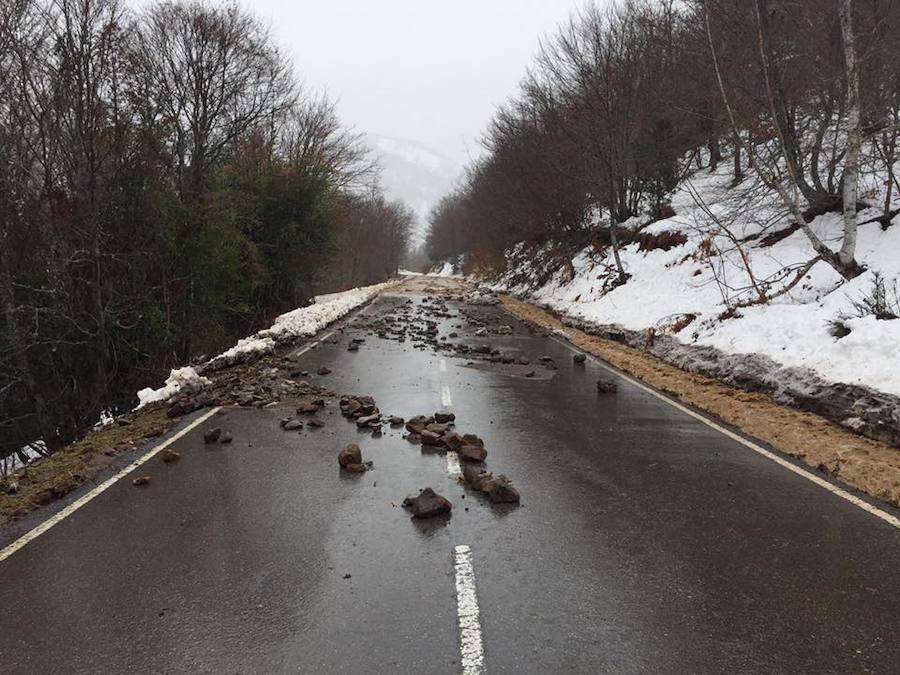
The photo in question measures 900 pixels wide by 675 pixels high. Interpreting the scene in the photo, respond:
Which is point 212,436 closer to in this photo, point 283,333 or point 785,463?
point 785,463

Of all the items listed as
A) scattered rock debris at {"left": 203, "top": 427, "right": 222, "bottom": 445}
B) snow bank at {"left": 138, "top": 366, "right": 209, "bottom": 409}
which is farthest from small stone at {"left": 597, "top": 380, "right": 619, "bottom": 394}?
snow bank at {"left": 138, "top": 366, "right": 209, "bottom": 409}

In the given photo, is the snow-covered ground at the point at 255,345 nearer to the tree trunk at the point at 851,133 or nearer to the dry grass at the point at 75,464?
the dry grass at the point at 75,464

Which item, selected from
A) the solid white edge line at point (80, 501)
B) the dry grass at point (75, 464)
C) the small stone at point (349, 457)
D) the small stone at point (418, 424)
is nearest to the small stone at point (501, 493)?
the small stone at point (349, 457)

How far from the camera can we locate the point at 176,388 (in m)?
9.44

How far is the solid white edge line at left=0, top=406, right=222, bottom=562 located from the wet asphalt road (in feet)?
0.33

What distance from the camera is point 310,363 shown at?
A: 12602 millimetres

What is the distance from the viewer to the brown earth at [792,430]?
602cm

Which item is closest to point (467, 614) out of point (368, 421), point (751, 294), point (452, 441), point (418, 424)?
point (452, 441)

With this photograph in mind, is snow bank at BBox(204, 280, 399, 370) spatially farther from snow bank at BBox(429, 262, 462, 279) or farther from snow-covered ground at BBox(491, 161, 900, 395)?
snow bank at BBox(429, 262, 462, 279)

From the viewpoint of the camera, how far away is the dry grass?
214 inches

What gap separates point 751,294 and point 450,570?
12.3 metres

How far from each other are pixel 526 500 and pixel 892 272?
10144 mm

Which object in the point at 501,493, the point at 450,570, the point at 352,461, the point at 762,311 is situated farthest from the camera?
the point at 762,311

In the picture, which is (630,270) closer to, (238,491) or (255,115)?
(255,115)
